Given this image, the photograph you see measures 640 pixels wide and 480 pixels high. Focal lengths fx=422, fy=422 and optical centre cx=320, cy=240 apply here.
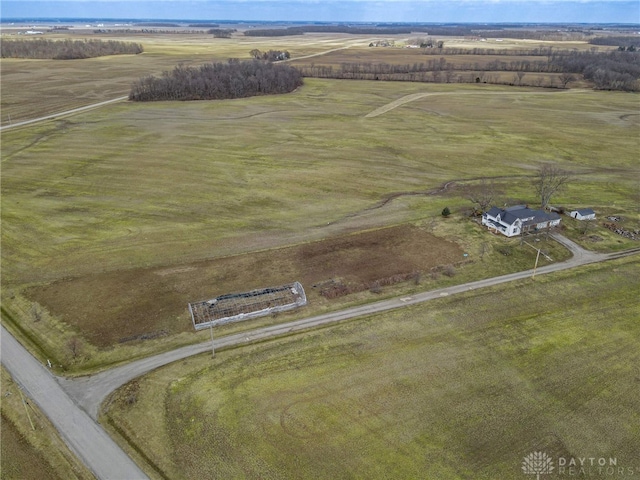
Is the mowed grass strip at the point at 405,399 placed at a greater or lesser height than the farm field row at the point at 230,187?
lesser

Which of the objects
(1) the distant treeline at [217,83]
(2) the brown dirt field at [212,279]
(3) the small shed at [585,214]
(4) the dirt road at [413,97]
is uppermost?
(1) the distant treeline at [217,83]

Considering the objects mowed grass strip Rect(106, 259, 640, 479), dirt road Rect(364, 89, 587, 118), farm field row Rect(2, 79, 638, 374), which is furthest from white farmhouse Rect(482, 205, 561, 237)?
dirt road Rect(364, 89, 587, 118)

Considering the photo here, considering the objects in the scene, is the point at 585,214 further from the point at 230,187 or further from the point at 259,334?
the point at 230,187

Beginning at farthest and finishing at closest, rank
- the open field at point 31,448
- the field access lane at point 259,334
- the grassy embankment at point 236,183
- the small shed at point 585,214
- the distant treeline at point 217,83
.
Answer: the distant treeline at point 217,83 → the small shed at point 585,214 → the grassy embankment at point 236,183 → the field access lane at point 259,334 → the open field at point 31,448

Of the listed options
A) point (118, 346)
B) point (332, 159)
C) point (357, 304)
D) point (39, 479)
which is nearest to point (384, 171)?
point (332, 159)

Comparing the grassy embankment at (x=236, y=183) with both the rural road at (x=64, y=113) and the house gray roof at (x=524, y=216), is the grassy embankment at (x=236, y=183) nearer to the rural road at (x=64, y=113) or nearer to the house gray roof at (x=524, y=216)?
the house gray roof at (x=524, y=216)

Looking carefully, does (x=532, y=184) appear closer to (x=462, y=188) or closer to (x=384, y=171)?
(x=462, y=188)

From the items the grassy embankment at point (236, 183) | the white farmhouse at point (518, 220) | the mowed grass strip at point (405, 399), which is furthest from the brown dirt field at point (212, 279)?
the white farmhouse at point (518, 220)
